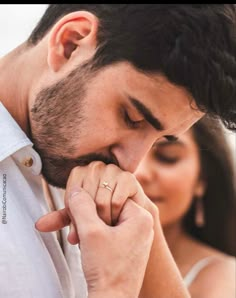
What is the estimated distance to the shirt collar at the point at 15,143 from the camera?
3.39 feet

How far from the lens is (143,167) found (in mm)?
2242

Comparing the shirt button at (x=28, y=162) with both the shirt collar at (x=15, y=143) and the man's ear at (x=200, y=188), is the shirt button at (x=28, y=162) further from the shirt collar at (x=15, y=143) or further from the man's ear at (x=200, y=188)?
the man's ear at (x=200, y=188)

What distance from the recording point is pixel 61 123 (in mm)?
1124

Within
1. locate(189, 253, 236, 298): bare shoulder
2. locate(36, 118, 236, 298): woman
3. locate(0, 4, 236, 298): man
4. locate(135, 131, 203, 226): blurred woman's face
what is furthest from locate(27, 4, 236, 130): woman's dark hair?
locate(189, 253, 236, 298): bare shoulder

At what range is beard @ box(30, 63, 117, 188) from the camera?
3.63ft

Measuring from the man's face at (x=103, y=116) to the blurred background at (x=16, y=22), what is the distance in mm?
198

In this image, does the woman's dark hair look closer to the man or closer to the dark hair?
the man

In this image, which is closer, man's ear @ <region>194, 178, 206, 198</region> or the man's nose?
the man's nose

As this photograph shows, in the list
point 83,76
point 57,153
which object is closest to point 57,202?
point 57,153

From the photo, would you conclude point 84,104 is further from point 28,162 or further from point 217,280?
point 217,280

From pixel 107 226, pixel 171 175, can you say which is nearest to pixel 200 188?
pixel 171 175

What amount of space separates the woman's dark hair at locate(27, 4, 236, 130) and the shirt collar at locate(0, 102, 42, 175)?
173 mm

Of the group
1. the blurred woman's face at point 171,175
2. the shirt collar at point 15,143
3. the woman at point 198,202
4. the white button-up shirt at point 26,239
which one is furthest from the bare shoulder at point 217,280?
the shirt collar at point 15,143

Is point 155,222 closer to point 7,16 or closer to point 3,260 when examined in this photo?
point 3,260
